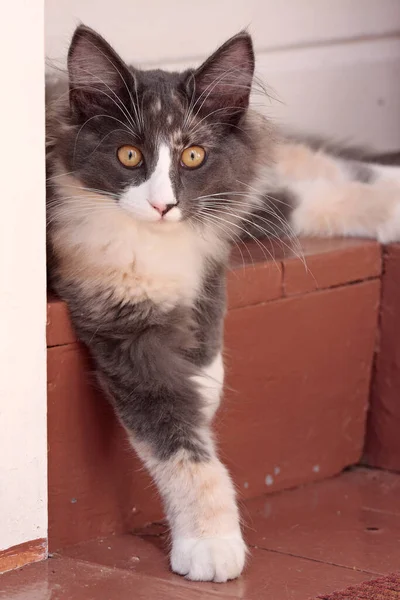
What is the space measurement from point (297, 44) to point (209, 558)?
5.76 ft

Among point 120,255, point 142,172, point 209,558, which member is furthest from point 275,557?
point 142,172

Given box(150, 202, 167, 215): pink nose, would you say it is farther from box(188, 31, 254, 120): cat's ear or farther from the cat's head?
box(188, 31, 254, 120): cat's ear

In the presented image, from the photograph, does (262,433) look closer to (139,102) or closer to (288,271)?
(288,271)

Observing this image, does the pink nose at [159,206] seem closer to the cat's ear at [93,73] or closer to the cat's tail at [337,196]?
the cat's ear at [93,73]

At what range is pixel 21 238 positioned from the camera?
6.21 feet

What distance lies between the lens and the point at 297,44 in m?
3.14

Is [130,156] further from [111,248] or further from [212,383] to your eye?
[212,383]

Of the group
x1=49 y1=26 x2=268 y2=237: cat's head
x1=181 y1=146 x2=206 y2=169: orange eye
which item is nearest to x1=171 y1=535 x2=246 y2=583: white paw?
x1=49 y1=26 x2=268 y2=237: cat's head

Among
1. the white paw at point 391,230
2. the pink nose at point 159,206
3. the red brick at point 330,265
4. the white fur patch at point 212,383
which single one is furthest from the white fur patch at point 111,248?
the white paw at point 391,230

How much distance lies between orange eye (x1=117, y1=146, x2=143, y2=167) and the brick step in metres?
0.31

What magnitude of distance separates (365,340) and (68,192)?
3.20 feet

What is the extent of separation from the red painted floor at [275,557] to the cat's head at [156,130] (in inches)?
26.5

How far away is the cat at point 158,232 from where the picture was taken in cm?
198

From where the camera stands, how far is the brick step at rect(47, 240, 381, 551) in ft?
6.93
